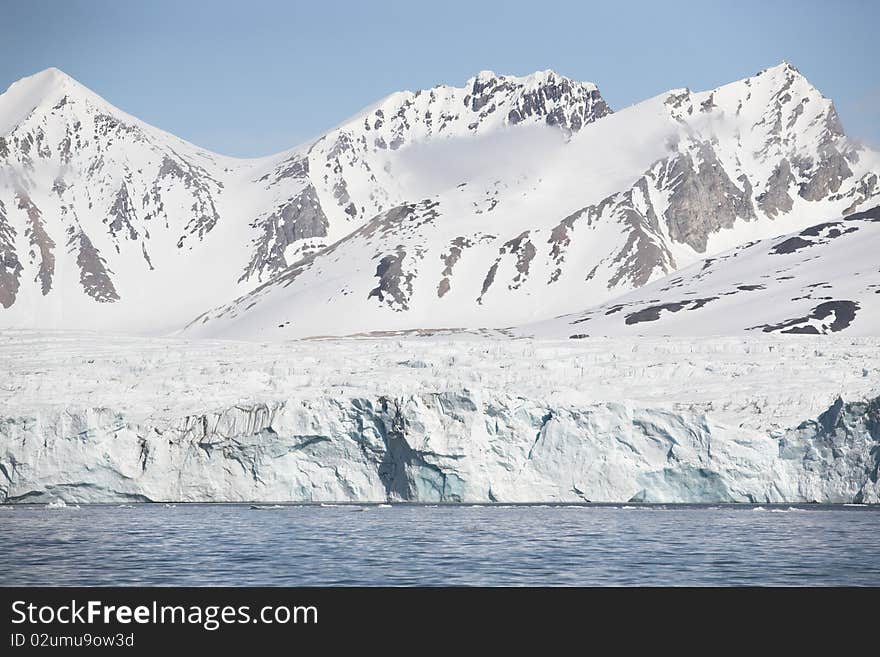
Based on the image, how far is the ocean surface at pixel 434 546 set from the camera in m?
29.7

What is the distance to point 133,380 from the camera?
61.2 meters

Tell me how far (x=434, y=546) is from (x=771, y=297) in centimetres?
13316

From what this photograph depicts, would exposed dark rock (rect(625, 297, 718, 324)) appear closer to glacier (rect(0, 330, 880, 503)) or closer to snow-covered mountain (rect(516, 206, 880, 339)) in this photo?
snow-covered mountain (rect(516, 206, 880, 339))

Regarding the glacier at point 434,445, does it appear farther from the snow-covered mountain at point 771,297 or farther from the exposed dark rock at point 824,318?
the snow-covered mountain at point 771,297

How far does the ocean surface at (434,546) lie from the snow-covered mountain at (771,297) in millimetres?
95462

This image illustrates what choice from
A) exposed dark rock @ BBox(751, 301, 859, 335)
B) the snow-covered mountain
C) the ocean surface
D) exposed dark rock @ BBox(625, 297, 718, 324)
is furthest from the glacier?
exposed dark rock @ BBox(625, 297, 718, 324)

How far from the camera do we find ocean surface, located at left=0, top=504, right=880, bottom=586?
97.5 ft

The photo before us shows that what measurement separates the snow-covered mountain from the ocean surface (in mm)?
95462

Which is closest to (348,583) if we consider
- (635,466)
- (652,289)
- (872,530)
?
(872,530)

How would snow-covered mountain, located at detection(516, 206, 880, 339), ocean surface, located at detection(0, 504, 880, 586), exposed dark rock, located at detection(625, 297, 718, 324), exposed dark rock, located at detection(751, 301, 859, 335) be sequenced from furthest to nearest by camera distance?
exposed dark rock, located at detection(625, 297, 718, 324), snow-covered mountain, located at detection(516, 206, 880, 339), exposed dark rock, located at detection(751, 301, 859, 335), ocean surface, located at detection(0, 504, 880, 586)

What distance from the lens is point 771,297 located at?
16175 cm

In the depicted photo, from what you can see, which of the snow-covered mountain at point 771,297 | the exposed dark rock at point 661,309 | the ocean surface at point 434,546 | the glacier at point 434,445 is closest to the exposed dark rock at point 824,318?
the snow-covered mountain at point 771,297

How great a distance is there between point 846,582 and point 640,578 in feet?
15.7
